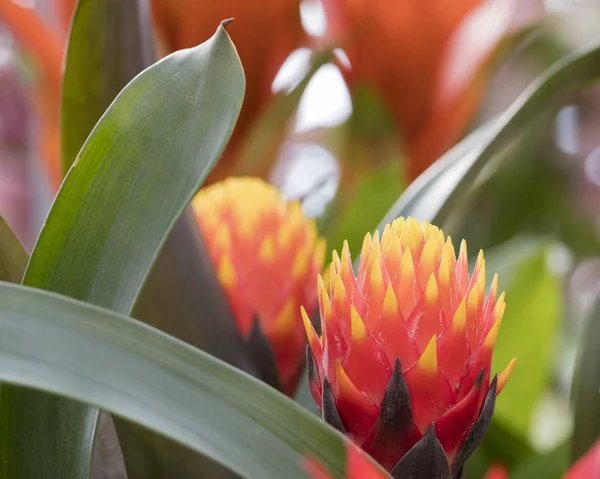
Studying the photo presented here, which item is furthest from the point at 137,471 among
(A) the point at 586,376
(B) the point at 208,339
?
(A) the point at 586,376

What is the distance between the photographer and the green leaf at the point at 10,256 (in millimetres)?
237

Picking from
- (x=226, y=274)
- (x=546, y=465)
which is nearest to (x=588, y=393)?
(x=546, y=465)

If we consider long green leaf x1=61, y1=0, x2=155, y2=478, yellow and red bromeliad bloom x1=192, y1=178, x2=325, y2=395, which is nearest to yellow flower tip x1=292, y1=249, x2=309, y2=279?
yellow and red bromeliad bloom x1=192, y1=178, x2=325, y2=395

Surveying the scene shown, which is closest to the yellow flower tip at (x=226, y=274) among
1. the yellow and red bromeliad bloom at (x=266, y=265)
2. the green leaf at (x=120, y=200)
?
the yellow and red bromeliad bloom at (x=266, y=265)

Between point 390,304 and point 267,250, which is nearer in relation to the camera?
point 390,304

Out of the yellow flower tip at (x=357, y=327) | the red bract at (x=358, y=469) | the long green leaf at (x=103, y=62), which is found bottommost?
the red bract at (x=358, y=469)

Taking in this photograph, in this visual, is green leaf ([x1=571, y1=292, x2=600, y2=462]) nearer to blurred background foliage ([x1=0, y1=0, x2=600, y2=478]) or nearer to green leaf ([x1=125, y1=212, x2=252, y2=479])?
blurred background foliage ([x1=0, y1=0, x2=600, y2=478])

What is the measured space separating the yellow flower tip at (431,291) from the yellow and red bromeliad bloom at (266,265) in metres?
0.12

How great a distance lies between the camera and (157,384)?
147mm

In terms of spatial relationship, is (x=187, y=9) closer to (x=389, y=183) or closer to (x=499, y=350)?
(x=389, y=183)

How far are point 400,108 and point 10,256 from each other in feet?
0.83

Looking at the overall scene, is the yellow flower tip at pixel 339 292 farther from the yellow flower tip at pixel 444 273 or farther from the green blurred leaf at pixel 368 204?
the green blurred leaf at pixel 368 204

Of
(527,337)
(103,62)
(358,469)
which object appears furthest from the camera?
(527,337)

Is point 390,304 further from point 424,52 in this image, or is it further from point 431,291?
point 424,52
